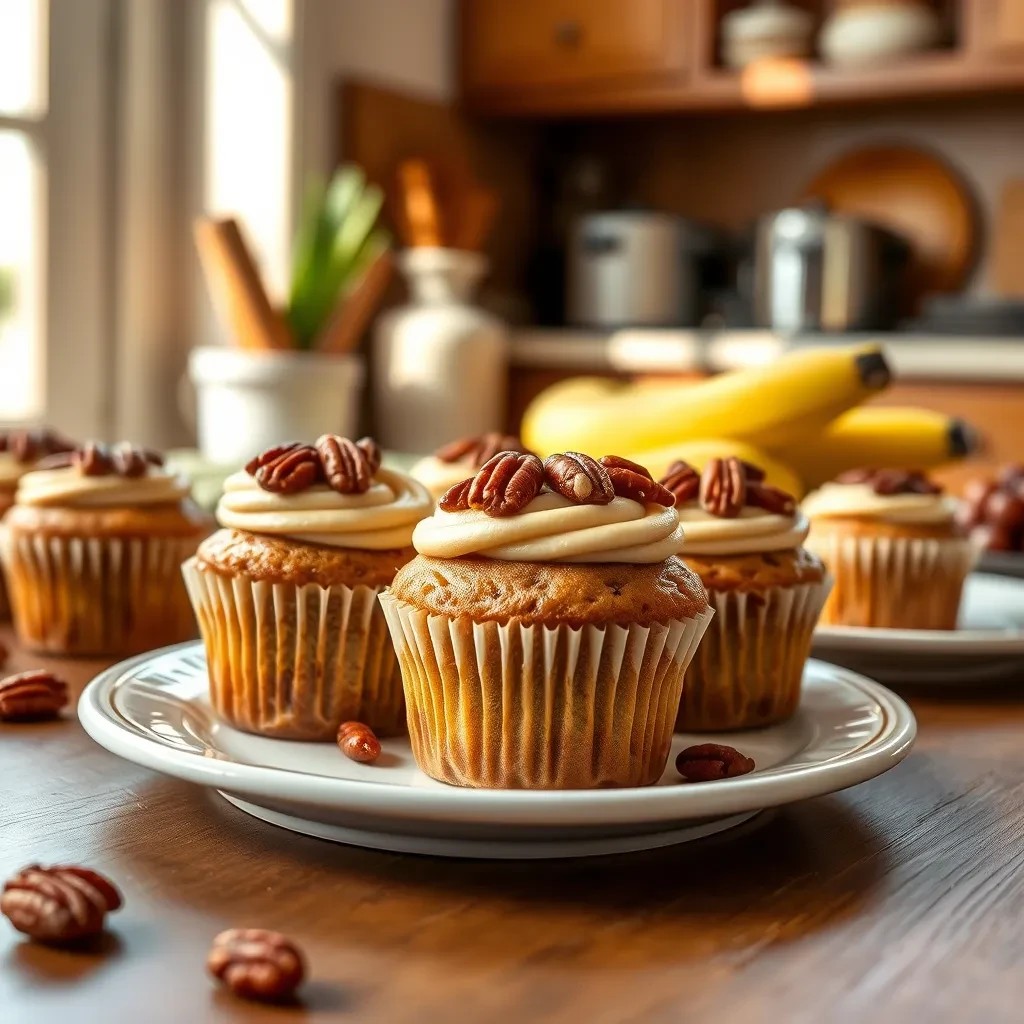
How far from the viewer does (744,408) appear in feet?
5.88

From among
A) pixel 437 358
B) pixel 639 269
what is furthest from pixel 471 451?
pixel 639 269

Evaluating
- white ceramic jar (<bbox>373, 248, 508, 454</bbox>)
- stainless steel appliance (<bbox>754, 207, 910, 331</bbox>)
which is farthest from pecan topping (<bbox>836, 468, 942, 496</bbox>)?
stainless steel appliance (<bbox>754, 207, 910, 331</bbox>)

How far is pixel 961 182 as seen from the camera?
3.76 m

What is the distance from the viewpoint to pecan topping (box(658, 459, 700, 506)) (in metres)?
1.06

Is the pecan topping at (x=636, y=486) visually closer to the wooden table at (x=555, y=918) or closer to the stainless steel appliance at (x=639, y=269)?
the wooden table at (x=555, y=918)

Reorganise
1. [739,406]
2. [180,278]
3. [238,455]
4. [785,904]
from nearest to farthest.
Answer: [785,904] < [739,406] < [238,455] < [180,278]

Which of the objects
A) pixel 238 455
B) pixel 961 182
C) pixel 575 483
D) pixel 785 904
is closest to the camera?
pixel 785 904

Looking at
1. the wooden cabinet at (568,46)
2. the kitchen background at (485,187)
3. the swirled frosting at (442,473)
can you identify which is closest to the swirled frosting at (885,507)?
the swirled frosting at (442,473)

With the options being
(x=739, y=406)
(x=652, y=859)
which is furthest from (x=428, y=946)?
(x=739, y=406)

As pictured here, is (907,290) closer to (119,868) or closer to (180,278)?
(180,278)

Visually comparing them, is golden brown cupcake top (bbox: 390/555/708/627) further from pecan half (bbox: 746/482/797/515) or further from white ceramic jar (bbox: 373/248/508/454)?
white ceramic jar (bbox: 373/248/508/454)

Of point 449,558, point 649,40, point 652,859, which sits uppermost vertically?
point 649,40

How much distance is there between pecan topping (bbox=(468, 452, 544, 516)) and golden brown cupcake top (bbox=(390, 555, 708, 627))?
4cm

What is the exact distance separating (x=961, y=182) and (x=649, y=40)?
0.93 m
